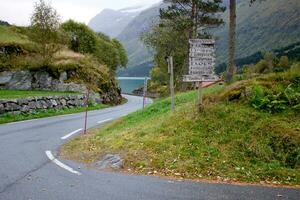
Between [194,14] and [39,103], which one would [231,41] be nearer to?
[39,103]

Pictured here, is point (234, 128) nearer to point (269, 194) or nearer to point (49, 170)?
point (269, 194)

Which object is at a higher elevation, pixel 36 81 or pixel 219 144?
pixel 36 81

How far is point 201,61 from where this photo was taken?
14.1 meters

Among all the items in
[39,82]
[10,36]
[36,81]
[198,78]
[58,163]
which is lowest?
[58,163]

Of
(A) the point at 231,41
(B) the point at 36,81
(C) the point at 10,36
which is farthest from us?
(C) the point at 10,36

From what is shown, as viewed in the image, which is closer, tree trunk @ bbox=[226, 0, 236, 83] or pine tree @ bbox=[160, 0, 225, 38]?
tree trunk @ bbox=[226, 0, 236, 83]

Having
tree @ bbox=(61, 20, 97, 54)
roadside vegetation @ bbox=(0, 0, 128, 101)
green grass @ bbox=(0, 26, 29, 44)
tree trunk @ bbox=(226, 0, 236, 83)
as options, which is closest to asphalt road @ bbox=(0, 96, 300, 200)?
tree trunk @ bbox=(226, 0, 236, 83)

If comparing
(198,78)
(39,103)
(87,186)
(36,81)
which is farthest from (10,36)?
(87,186)

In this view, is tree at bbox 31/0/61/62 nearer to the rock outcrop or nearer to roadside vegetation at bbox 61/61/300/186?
the rock outcrop

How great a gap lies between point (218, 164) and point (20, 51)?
128 feet

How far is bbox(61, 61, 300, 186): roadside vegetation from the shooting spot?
10633mm

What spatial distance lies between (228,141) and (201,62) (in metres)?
3.16

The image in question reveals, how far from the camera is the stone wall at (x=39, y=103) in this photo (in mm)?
26428

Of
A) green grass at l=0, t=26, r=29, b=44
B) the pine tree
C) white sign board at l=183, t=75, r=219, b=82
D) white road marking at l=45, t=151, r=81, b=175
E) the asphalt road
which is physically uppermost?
the pine tree
